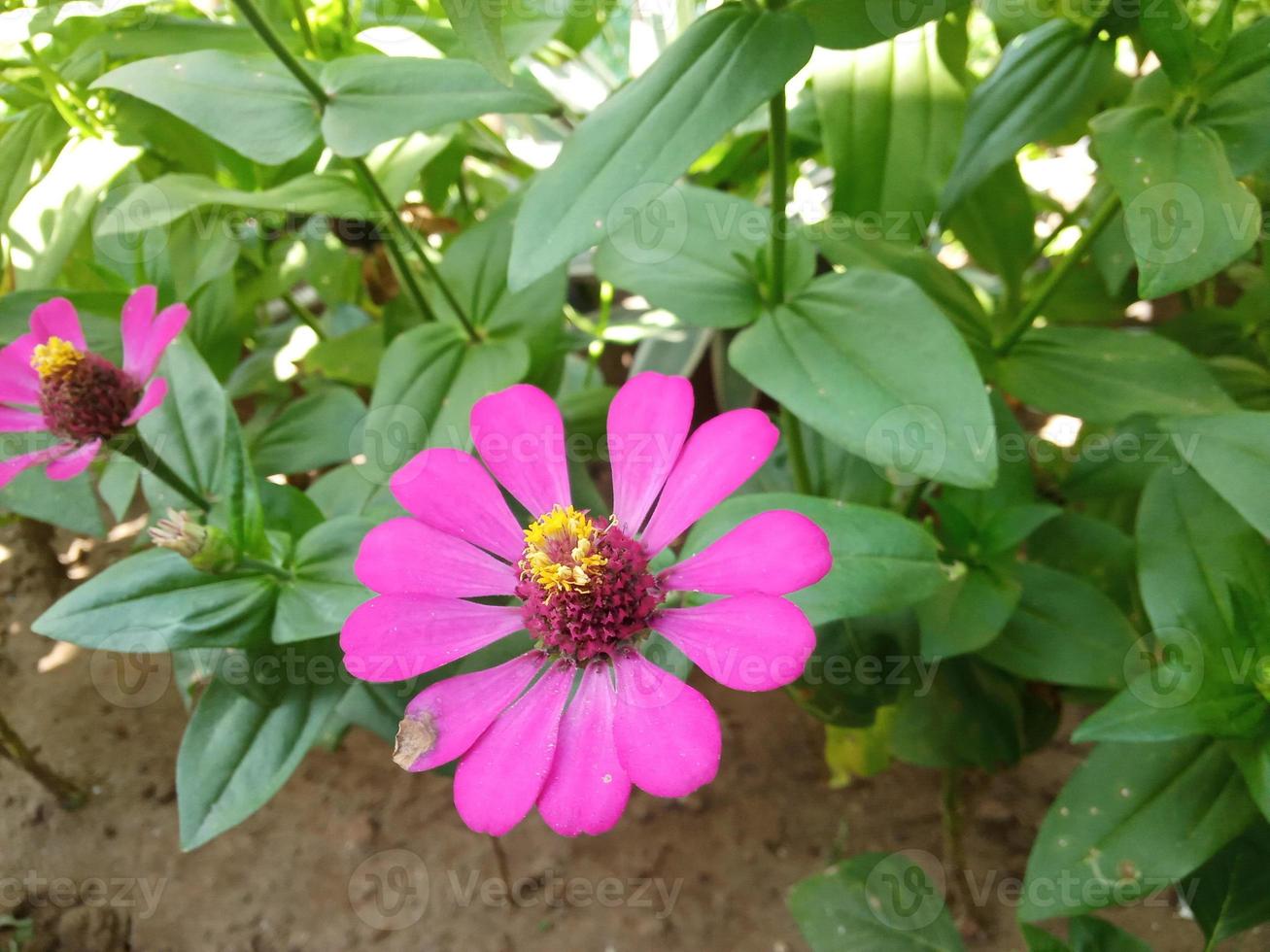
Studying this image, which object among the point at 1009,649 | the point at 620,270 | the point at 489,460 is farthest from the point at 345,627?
the point at 1009,649

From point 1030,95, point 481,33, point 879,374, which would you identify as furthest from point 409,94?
point 1030,95

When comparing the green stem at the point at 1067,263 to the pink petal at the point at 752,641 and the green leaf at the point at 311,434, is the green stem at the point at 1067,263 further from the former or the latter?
the green leaf at the point at 311,434

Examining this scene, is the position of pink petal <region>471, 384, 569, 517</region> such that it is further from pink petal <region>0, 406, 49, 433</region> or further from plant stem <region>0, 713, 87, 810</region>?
plant stem <region>0, 713, 87, 810</region>

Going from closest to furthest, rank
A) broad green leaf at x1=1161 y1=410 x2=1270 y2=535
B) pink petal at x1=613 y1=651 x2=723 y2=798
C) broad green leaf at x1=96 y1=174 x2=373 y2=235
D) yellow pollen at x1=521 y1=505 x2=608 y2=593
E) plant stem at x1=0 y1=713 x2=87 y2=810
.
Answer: pink petal at x1=613 y1=651 x2=723 y2=798 → yellow pollen at x1=521 y1=505 x2=608 y2=593 → broad green leaf at x1=1161 y1=410 x2=1270 y2=535 → broad green leaf at x1=96 y1=174 x2=373 y2=235 → plant stem at x1=0 y1=713 x2=87 y2=810

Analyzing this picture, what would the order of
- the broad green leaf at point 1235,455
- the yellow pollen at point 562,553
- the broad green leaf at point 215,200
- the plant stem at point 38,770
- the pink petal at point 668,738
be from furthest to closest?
the plant stem at point 38,770
the broad green leaf at point 215,200
the broad green leaf at point 1235,455
the yellow pollen at point 562,553
the pink petal at point 668,738

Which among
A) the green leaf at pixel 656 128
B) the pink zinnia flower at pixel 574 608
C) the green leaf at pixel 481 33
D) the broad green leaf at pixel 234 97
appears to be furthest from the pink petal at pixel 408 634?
the broad green leaf at pixel 234 97

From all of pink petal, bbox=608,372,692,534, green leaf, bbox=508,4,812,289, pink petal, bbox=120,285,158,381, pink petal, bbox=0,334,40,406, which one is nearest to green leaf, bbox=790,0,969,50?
green leaf, bbox=508,4,812,289
